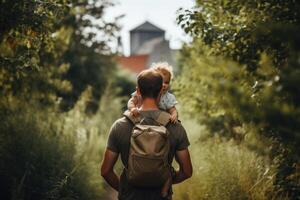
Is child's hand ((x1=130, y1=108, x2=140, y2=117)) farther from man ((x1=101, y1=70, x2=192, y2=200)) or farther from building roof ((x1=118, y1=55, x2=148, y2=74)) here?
building roof ((x1=118, y1=55, x2=148, y2=74))

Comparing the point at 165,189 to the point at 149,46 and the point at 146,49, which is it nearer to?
the point at 149,46

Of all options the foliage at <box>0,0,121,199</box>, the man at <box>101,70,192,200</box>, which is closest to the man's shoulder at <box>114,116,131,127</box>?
the man at <box>101,70,192,200</box>

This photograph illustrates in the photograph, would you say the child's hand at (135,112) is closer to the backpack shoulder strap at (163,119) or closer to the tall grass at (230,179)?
the backpack shoulder strap at (163,119)

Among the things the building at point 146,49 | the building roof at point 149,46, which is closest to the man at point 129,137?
the building at point 146,49

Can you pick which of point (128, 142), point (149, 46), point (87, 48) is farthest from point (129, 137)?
point (149, 46)

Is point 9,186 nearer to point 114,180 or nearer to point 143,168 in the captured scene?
point 114,180

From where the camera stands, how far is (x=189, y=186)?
8156 millimetres

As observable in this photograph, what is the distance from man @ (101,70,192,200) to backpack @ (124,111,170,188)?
0.37ft

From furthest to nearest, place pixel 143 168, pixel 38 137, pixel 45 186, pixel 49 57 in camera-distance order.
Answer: pixel 49 57
pixel 38 137
pixel 45 186
pixel 143 168

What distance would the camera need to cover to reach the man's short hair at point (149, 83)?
421 centimetres

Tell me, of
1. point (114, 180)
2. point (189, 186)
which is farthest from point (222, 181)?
point (114, 180)

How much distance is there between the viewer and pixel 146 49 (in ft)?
268

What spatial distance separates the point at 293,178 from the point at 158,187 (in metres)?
1.84

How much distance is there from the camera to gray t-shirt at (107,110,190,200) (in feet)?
13.9
